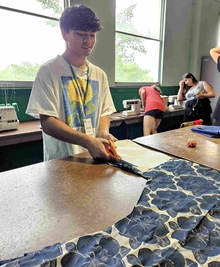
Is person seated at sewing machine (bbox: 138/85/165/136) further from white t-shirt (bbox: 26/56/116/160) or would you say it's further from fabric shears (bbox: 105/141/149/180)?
fabric shears (bbox: 105/141/149/180)

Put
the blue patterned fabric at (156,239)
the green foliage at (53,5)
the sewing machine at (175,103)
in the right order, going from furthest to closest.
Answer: the sewing machine at (175,103) → the green foliage at (53,5) → the blue patterned fabric at (156,239)

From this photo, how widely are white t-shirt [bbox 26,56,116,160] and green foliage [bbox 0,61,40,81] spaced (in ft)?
4.39

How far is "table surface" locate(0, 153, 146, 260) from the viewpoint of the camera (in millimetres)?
546

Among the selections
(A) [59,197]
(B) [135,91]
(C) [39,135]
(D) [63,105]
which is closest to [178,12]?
(B) [135,91]

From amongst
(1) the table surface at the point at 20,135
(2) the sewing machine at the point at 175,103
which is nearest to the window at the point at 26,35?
(1) the table surface at the point at 20,135

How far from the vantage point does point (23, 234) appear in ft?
1.79

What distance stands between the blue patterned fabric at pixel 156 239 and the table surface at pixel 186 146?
1.12 ft

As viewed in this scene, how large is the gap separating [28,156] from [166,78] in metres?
2.99

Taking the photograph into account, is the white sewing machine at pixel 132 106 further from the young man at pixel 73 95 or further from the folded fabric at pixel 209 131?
the young man at pixel 73 95

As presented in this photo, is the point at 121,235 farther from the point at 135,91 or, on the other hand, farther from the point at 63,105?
the point at 135,91

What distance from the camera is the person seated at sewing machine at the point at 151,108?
2.99m

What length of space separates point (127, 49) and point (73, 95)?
8.57 feet

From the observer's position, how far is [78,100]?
1.24 meters

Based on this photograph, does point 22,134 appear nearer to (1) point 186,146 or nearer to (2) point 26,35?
(2) point 26,35
